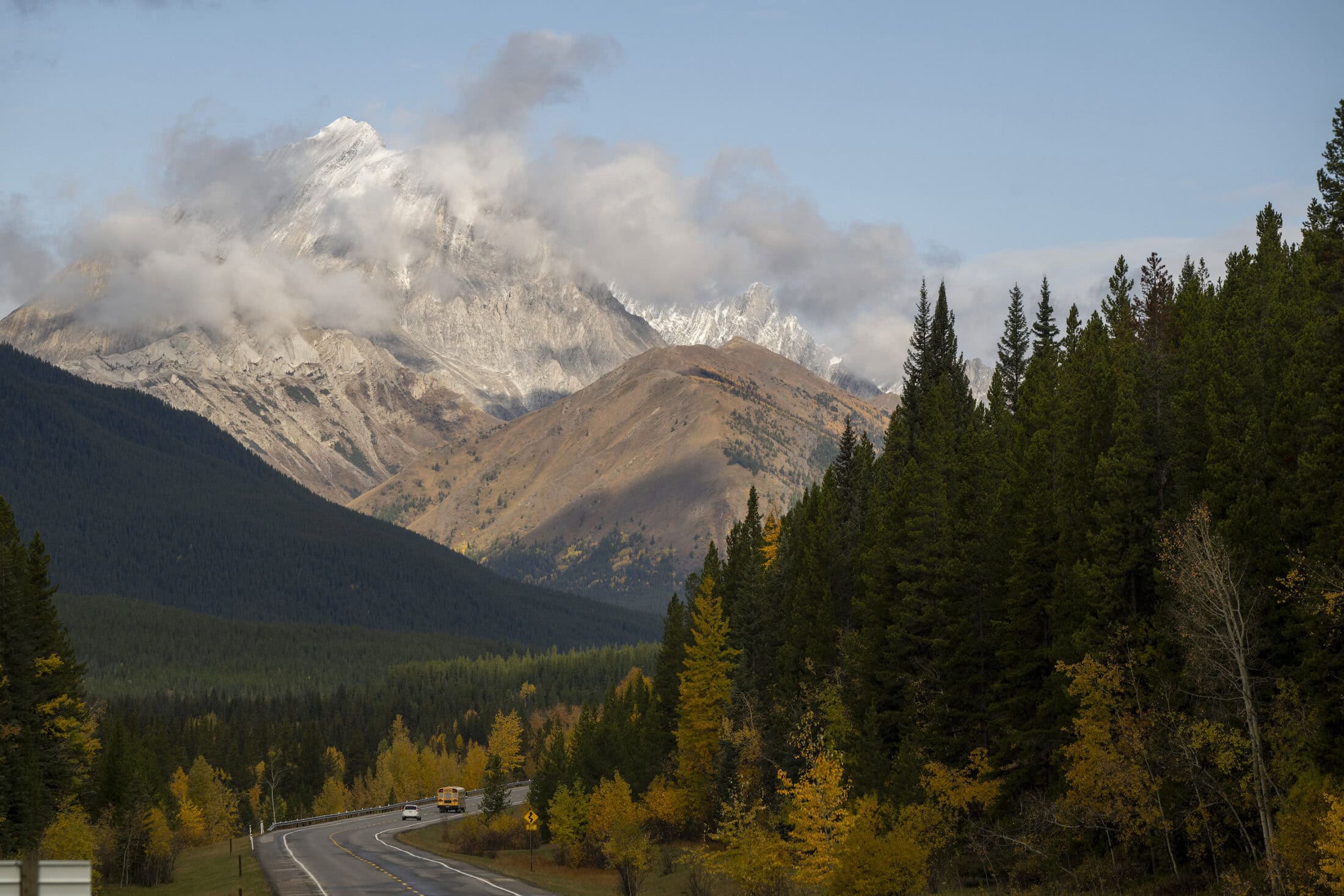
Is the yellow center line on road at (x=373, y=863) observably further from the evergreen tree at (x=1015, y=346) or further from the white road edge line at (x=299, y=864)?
the evergreen tree at (x=1015, y=346)

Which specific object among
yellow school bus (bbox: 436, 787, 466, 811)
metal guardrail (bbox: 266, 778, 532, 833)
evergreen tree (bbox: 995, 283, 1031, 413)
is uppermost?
evergreen tree (bbox: 995, 283, 1031, 413)

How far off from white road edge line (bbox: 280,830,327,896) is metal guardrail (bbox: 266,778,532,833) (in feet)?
67.7

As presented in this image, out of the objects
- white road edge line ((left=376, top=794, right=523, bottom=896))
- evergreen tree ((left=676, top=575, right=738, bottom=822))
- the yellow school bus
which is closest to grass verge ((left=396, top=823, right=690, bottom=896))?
white road edge line ((left=376, top=794, right=523, bottom=896))

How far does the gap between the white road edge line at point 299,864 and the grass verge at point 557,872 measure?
32.8ft

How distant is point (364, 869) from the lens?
3305 inches

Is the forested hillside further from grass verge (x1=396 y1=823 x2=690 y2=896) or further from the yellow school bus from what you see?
the yellow school bus

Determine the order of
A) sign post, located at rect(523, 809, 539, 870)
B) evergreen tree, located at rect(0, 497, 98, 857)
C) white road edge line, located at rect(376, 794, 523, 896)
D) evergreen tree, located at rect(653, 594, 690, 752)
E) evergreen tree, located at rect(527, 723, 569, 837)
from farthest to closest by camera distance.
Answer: evergreen tree, located at rect(527, 723, 569, 837) < evergreen tree, located at rect(653, 594, 690, 752) < sign post, located at rect(523, 809, 539, 870) < evergreen tree, located at rect(0, 497, 98, 857) < white road edge line, located at rect(376, 794, 523, 896)

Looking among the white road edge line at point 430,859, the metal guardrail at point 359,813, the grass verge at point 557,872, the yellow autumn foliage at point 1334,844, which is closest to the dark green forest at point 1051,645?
the yellow autumn foliage at point 1334,844

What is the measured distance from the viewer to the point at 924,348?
108438 millimetres

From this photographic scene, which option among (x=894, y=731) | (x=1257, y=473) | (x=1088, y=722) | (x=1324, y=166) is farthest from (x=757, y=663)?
(x=1324, y=166)

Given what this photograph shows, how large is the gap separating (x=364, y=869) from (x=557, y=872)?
59.0 feet

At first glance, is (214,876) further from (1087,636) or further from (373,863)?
(1087,636)

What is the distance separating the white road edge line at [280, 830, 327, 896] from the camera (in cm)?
7056

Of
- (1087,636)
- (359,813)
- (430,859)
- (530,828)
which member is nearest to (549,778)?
(530,828)
